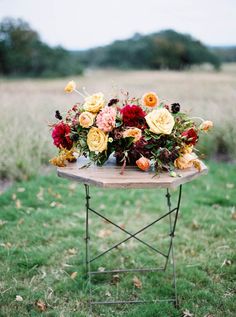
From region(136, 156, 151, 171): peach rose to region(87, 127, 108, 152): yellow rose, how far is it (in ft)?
0.76

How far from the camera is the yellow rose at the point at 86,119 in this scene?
2.59 m

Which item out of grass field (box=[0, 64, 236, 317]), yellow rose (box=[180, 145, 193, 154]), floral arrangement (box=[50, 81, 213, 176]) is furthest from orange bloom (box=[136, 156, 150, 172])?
grass field (box=[0, 64, 236, 317])

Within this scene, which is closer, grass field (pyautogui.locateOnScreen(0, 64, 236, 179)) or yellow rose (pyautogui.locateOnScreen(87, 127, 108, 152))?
yellow rose (pyautogui.locateOnScreen(87, 127, 108, 152))

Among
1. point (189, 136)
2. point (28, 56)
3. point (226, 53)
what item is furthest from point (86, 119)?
point (28, 56)

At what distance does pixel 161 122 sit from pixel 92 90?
6145 millimetres

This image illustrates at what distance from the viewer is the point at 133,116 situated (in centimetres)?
261

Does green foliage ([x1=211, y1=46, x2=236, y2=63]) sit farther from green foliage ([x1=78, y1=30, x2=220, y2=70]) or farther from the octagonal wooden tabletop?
the octagonal wooden tabletop

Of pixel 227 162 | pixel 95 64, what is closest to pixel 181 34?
pixel 95 64

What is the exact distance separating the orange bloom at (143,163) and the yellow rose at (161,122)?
0.62 ft

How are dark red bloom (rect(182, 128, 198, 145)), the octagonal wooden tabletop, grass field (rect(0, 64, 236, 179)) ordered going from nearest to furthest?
the octagonal wooden tabletop, dark red bloom (rect(182, 128, 198, 145)), grass field (rect(0, 64, 236, 179))

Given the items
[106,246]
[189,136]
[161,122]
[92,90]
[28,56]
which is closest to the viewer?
[161,122]

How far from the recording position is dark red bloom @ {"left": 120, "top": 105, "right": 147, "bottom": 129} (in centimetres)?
262

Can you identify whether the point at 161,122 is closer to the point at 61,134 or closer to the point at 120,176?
the point at 120,176

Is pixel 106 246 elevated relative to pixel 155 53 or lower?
lower
